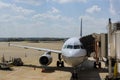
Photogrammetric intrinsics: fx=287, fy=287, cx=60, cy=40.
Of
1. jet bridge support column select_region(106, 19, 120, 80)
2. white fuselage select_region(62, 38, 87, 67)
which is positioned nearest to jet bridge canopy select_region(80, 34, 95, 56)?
white fuselage select_region(62, 38, 87, 67)

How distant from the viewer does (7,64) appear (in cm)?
3131

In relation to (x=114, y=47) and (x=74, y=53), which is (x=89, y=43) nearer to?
(x=74, y=53)

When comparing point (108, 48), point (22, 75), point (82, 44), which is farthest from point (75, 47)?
point (108, 48)

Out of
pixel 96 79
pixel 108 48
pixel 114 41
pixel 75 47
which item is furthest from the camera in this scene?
pixel 75 47

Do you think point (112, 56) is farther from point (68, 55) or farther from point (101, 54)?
point (68, 55)

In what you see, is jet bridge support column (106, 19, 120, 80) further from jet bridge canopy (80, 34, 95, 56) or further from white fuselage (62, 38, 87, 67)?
jet bridge canopy (80, 34, 95, 56)

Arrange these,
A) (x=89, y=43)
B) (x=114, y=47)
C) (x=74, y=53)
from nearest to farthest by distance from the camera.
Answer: (x=114, y=47), (x=74, y=53), (x=89, y=43)

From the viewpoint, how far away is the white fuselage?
78.2 ft

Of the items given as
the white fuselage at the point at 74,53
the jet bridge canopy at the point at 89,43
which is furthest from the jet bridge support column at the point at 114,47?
the jet bridge canopy at the point at 89,43

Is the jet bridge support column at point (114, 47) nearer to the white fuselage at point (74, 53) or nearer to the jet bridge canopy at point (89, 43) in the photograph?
the white fuselage at point (74, 53)

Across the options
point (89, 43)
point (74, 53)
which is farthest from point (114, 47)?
point (89, 43)

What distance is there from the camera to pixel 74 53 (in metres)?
24.3

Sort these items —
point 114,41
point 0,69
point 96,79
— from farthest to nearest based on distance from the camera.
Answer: point 0,69 < point 96,79 < point 114,41

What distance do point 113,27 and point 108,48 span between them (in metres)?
1.35
